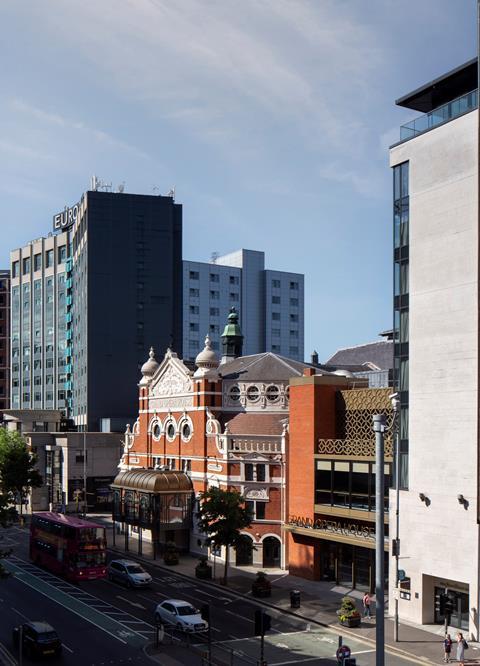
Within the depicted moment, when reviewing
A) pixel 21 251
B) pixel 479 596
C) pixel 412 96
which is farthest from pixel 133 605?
pixel 21 251

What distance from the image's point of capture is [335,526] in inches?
2186

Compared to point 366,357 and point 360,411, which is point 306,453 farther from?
point 366,357

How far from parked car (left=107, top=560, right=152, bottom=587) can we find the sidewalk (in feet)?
16.4

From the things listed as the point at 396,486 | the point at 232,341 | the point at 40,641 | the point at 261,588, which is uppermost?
the point at 232,341

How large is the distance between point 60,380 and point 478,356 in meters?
101

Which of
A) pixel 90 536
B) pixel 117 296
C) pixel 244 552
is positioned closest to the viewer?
pixel 90 536

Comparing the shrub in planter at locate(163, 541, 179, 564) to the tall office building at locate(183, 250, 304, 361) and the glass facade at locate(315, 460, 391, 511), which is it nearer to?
the glass facade at locate(315, 460, 391, 511)

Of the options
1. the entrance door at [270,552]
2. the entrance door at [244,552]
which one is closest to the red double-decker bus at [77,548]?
the entrance door at [244,552]

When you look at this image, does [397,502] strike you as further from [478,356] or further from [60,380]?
[60,380]

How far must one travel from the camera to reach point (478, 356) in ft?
142

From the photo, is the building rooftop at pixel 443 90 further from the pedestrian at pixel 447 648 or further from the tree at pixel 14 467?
the tree at pixel 14 467

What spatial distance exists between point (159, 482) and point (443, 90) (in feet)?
127

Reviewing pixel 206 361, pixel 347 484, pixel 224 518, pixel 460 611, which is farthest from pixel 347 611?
pixel 206 361

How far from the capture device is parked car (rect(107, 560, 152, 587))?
55375 mm
